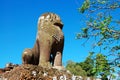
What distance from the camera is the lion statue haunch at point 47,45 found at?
841cm

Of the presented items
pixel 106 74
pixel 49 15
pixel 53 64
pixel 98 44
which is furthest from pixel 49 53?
pixel 98 44

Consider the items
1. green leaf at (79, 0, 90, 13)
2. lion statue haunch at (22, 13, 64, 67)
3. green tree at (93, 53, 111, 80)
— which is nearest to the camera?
lion statue haunch at (22, 13, 64, 67)

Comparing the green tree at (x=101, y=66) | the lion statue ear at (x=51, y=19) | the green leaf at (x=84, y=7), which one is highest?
the green leaf at (x=84, y=7)

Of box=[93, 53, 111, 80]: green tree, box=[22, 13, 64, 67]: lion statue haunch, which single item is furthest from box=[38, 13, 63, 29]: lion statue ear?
box=[93, 53, 111, 80]: green tree

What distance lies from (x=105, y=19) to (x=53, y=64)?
4.43 metres

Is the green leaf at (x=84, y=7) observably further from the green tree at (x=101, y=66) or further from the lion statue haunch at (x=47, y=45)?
the lion statue haunch at (x=47, y=45)

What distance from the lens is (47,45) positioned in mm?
8438

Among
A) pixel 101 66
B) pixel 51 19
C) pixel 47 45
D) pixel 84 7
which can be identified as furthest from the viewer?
pixel 84 7

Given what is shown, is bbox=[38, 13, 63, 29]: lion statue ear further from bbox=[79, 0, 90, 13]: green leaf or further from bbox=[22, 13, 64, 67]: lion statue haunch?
bbox=[79, 0, 90, 13]: green leaf

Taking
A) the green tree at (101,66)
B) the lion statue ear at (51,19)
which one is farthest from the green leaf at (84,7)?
the lion statue ear at (51,19)

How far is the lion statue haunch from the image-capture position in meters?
8.41

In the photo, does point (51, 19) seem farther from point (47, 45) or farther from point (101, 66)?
point (101, 66)

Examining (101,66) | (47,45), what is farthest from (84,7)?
(47,45)

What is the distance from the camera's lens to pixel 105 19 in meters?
12.1
